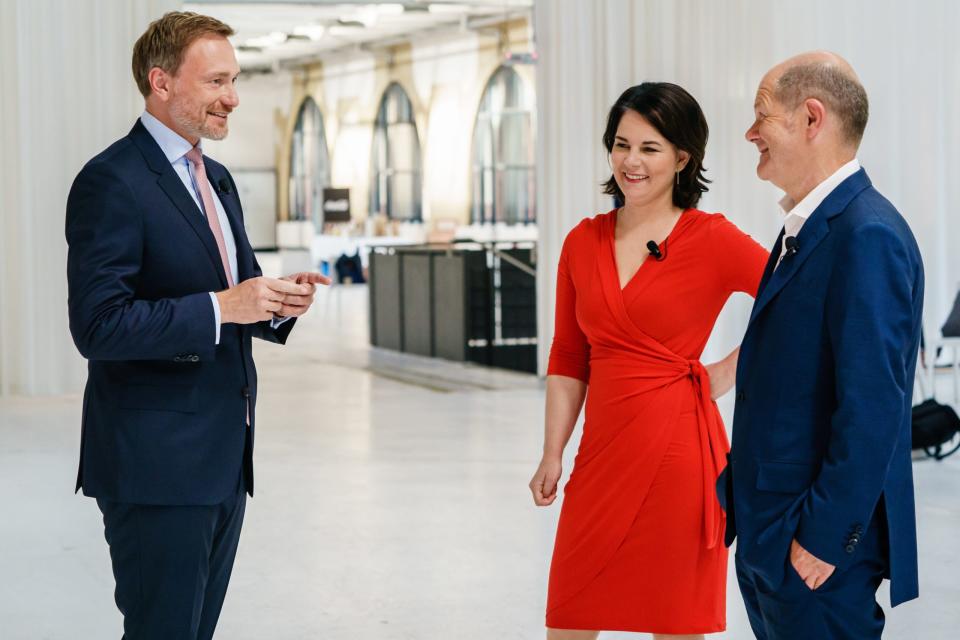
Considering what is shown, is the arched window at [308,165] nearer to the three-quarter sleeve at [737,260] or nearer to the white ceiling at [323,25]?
the white ceiling at [323,25]

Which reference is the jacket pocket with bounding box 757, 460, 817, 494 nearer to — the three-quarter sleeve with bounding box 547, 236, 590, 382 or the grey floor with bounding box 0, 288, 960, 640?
the three-quarter sleeve with bounding box 547, 236, 590, 382

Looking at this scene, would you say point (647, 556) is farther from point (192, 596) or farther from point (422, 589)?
point (422, 589)

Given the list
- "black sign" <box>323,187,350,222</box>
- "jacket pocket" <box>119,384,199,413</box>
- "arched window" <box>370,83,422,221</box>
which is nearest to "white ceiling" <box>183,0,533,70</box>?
"arched window" <box>370,83,422,221</box>

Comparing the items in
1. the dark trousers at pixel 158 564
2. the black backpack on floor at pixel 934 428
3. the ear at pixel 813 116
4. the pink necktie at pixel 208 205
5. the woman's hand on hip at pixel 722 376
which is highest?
the ear at pixel 813 116

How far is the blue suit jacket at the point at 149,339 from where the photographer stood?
2328mm

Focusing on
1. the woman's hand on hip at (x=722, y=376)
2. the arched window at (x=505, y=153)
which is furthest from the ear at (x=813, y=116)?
the arched window at (x=505, y=153)

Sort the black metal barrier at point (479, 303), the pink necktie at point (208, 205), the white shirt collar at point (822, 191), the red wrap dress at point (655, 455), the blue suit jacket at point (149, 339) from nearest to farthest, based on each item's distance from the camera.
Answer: the white shirt collar at point (822, 191), the blue suit jacket at point (149, 339), the pink necktie at point (208, 205), the red wrap dress at point (655, 455), the black metal barrier at point (479, 303)

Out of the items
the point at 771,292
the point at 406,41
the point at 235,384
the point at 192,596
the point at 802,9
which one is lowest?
the point at 192,596

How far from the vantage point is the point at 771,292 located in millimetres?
2055

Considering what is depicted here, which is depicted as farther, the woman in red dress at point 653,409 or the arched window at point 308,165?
the arched window at point 308,165

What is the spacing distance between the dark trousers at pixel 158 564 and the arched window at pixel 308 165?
29.5 m

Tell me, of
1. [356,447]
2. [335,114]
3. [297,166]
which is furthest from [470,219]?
[356,447]

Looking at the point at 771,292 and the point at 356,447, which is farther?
the point at 356,447

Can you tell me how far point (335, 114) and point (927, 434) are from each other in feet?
81.5
